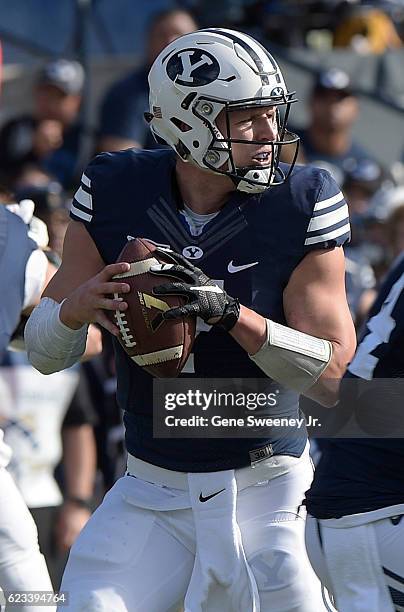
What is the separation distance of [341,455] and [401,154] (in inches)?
236

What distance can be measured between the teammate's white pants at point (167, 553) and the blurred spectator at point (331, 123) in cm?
515

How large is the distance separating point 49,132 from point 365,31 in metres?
2.55

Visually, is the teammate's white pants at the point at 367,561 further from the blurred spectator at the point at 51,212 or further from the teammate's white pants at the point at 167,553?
Result: the blurred spectator at the point at 51,212

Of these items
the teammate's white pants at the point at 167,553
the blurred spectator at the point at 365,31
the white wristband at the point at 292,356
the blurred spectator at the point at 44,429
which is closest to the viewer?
the white wristband at the point at 292,356

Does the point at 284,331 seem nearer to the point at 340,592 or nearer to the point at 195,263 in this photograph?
the point at 195,263

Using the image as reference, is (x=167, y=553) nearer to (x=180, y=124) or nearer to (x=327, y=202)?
(x=327, y=202)

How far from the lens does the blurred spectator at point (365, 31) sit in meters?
9.60

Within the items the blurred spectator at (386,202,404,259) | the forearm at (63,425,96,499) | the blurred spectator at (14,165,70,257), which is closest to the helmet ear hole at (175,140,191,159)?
the blurred spectator at (14,165,70,257)

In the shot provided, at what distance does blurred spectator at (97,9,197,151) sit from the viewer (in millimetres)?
8125

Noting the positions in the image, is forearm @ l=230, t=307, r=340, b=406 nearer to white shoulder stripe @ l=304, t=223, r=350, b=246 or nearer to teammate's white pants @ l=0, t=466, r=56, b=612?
white shoulder stripe @ l=304, t=223, r=350, b=246

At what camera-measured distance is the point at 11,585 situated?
3.84 m

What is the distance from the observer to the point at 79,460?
610 cm

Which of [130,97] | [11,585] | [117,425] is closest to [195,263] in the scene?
[11,585]

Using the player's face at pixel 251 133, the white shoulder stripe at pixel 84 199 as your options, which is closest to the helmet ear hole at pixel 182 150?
the player's face at pixel 251 133
